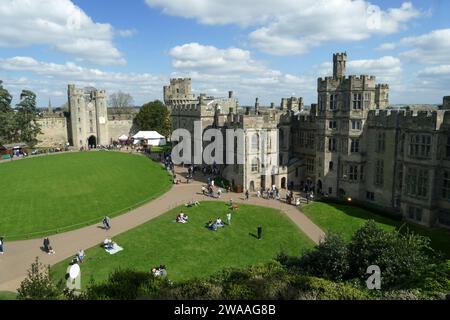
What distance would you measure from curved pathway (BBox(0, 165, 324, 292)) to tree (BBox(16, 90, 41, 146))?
46336 millimetres

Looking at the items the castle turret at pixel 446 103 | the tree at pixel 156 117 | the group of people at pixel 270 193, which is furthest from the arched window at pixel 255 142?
the tree at pixel 156 117

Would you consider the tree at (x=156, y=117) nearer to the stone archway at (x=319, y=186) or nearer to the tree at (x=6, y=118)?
the tree at (x=6, y=118)

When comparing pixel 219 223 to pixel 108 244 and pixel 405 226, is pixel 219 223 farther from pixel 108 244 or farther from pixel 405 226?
pixel 405 226

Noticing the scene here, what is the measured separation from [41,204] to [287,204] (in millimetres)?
26447

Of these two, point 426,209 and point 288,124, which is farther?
point 288,124

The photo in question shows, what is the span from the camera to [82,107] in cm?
8594

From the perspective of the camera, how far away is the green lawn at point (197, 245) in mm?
26625

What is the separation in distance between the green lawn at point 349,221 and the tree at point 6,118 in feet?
198

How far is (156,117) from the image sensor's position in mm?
88625

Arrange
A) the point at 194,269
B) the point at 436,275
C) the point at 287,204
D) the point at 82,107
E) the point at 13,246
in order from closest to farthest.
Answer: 1. the point at 436,275
2. the point at 194,269
3. the point at 13,246
4. the point at 287,204
5. the point at 82,107

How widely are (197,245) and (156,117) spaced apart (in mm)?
61896
